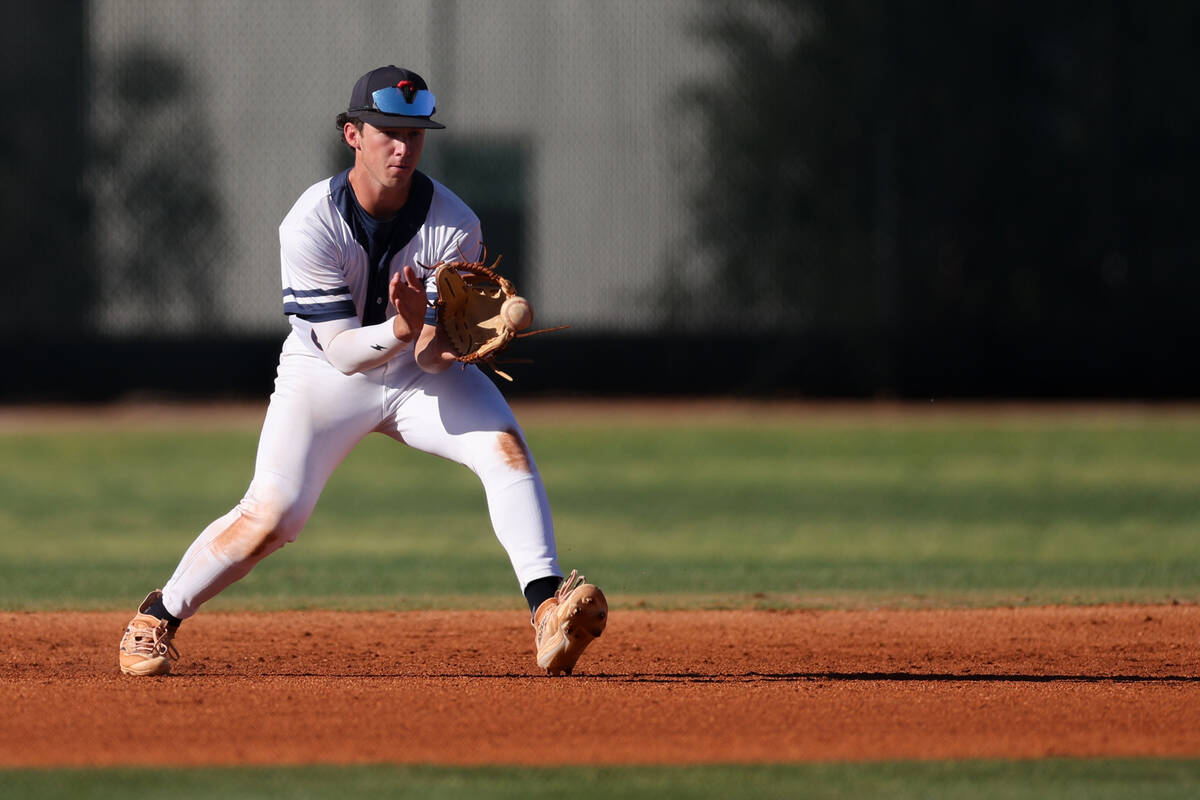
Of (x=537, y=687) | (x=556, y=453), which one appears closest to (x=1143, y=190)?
(x=556, y=453)

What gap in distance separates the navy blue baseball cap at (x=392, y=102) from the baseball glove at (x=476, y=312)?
466 mm

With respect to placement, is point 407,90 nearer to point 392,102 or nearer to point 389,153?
point 392,102

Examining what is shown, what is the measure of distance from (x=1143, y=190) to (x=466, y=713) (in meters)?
17.7

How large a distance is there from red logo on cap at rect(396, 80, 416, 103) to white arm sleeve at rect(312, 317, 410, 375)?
0.69 metres

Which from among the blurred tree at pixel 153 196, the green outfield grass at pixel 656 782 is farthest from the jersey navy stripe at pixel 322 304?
the blurred tree at pixel 153 196

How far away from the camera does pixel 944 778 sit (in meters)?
4.30

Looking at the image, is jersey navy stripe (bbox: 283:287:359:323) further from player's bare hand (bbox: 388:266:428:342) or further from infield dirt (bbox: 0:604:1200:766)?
infield dirt (bbox: 0:604:1200:766)

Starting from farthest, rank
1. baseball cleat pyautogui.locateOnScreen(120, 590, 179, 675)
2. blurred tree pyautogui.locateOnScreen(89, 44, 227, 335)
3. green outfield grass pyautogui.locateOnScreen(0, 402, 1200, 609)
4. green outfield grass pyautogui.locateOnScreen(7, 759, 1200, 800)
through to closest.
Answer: blurred tree pyautogui.locateOnScreen(89, 44, 227, 335) < green outfield grass pyautogui.locateOnScreen(0, 402, 1200, 609) < baseball cleat pyautogui.locateOnScreen(120, 590, 179, 675) < green outfield grass pyautogui.locateOnScreen(7, 759, 1200, 800)

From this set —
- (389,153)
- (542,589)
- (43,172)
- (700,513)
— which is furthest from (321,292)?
(43,172)

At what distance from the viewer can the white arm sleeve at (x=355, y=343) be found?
5.26 meters

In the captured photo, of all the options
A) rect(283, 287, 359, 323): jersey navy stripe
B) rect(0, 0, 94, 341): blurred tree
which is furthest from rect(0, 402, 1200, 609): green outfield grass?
rect(283, 287, 359, 323): jersey navy stripe

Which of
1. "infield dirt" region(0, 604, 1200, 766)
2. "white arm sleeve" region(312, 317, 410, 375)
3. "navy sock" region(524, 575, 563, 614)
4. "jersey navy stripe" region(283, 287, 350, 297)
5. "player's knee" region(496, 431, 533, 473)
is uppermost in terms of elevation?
"jersey navy stripe" region(283, 287, 350, 297)

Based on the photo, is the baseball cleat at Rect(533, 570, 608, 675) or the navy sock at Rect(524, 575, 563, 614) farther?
the navy sock at Rect(524, 575, 563, 614)

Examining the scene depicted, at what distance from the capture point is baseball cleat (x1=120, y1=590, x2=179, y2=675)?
5.69m
